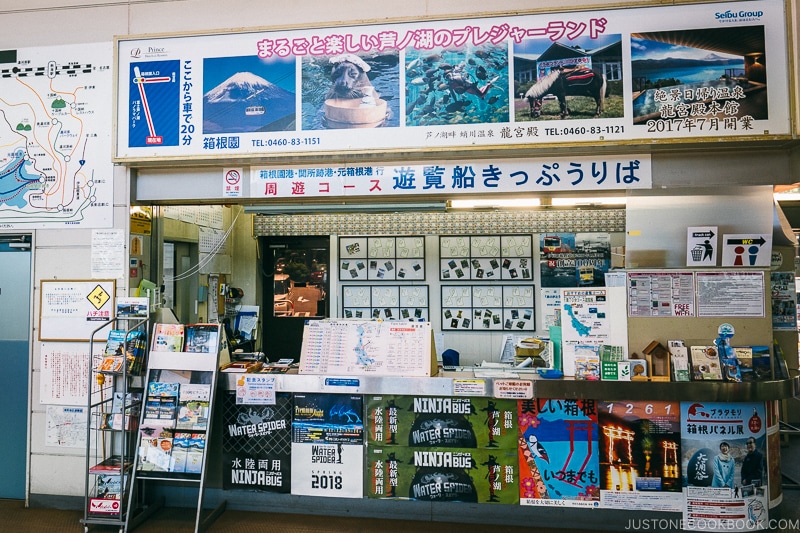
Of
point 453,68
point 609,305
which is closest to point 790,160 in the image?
point 609,305

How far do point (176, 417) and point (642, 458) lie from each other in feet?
11.3

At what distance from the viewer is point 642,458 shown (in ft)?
12.2

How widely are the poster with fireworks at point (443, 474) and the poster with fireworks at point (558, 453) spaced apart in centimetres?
12

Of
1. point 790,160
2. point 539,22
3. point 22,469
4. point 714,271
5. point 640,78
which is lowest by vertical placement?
point 22,469

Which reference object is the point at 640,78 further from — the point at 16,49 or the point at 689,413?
the point at 16,49

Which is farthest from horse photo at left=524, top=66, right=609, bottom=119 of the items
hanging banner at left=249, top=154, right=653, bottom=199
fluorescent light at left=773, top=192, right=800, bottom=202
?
fluorescent light at left=773, top=192, right=800, bottom=202

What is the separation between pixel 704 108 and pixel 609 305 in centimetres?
157

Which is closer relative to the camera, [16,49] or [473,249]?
[16,49]

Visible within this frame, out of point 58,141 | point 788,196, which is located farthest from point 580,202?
point 58,141

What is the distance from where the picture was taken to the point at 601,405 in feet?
12.4

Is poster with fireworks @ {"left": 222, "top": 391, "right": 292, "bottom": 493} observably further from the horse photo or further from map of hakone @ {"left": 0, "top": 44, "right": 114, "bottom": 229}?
the horse photo

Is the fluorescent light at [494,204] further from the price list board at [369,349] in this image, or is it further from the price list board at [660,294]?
the price list board at [369,349]

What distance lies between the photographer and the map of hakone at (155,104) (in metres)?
4.16

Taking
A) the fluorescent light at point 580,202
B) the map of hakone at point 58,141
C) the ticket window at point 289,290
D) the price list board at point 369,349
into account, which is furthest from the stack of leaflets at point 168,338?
the fluorescent light at point 580,202
